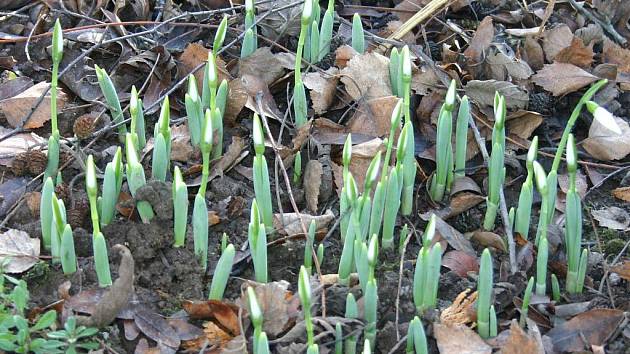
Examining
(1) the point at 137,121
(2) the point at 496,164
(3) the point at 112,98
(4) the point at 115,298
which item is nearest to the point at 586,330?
(2) the point at 496,164

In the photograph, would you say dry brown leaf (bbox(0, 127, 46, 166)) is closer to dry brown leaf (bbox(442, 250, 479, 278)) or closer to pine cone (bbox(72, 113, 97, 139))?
pine cone (bbox(72, 113, 97, 139))

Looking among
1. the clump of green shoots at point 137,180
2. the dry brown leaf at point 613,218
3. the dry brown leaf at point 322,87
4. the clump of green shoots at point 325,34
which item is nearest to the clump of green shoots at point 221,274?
the clump of green shoots at point 137,180

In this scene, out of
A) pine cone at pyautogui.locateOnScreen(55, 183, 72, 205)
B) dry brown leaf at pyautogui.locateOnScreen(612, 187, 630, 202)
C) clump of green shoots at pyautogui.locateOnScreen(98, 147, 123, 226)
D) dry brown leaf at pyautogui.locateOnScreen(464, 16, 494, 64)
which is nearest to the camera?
clump of green shoots at pyautogui.locateOnScreen(98, 147, 123, 226)

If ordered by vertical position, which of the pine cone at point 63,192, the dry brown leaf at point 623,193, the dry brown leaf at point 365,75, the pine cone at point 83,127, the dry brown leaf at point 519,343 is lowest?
the dry brown leaf at point 519,343

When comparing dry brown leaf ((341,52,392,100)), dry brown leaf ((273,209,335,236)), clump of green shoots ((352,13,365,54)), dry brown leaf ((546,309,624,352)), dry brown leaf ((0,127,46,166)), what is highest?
clump of green shoots ((352,13,365,54))

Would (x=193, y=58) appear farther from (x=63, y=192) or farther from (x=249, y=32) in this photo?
(x=63, y=192)

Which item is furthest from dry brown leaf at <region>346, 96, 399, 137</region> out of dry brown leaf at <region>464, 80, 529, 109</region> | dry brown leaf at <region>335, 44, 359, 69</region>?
dry brown leaf at <region>464, 80, 529, 109</region>

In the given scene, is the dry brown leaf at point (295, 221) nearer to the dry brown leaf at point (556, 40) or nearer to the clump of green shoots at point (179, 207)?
the clump of green shoots at point (179, 207)
